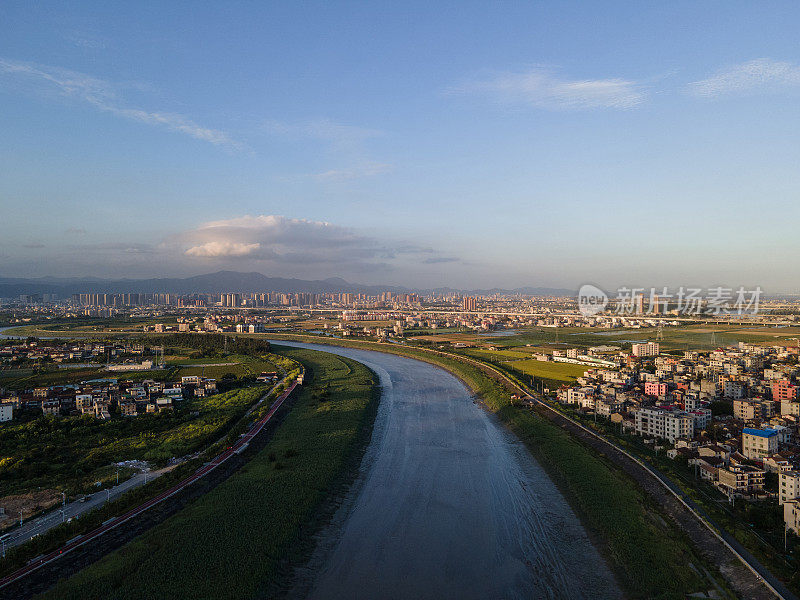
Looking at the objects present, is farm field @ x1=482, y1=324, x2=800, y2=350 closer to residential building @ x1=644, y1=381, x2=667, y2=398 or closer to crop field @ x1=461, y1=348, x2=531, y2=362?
crop field @ x1=461, y1=348, x2=531, y2=362

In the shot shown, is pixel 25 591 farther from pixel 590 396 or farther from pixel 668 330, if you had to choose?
pixel 668 330

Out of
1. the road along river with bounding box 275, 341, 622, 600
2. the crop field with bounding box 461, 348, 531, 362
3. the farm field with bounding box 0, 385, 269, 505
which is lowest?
the road along river with bounding box 275, 341, 622, 600

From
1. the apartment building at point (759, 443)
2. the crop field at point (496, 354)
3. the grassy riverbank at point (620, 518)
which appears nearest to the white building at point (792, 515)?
the grassy riverbank at point (620, 518)

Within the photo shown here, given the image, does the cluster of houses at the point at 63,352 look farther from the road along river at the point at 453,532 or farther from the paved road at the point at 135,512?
the road along river at the point at 453,532

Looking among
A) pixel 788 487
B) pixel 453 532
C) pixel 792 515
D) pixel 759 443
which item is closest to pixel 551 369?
pixel 759 443

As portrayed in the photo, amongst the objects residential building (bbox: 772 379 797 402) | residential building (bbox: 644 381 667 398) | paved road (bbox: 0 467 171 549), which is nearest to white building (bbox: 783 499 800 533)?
residential building (bbox: 644 381 667 398)

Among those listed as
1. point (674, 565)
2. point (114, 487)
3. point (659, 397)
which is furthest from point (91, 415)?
point (659, 397)
